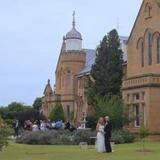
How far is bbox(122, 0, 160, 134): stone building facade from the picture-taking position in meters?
47.6

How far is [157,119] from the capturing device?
47.7 meters

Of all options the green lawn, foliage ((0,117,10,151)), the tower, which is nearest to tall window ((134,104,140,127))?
the green lawn

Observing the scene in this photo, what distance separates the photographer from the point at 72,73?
82.1m

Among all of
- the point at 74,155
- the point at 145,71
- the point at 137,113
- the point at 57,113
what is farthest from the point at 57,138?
the point at 57,113

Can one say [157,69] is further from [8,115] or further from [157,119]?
[8,115]

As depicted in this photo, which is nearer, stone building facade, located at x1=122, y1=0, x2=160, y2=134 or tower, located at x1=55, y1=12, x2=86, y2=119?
stone building facade, located at x1=122, y1=0, x2=160, y2=134

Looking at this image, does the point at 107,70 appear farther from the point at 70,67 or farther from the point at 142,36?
the point at 70,67

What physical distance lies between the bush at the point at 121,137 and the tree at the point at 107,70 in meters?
14.5

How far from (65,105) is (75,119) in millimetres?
4359

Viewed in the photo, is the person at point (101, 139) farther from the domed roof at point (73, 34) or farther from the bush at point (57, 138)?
the domed roof at point (73, 34)

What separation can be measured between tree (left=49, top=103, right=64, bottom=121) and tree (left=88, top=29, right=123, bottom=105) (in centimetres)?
1863

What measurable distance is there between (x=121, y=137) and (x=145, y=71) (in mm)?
12937

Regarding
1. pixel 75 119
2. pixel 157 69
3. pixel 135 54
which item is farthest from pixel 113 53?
pixel 75 119

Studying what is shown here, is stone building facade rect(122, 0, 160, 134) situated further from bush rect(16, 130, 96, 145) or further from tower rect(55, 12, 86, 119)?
tower rect(55, 12, 86, 119)
